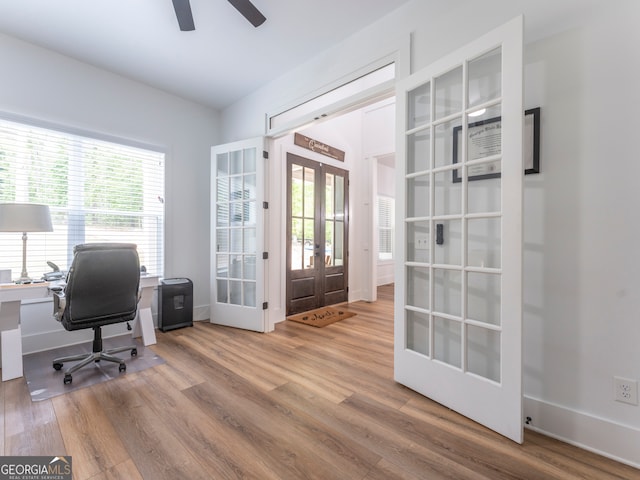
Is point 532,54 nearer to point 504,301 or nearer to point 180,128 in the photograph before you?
point 504,301

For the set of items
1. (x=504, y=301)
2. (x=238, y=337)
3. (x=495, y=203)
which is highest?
(x=495, y=203)

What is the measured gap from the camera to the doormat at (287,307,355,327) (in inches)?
155

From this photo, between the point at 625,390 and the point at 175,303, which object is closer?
the point at 625,390

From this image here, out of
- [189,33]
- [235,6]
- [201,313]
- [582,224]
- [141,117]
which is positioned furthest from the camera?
[201,313]

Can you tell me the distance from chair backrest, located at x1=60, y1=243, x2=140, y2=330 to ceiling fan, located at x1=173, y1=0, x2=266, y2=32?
1.78 meters

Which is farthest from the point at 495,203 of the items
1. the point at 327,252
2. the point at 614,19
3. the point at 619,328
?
the point at 327,252

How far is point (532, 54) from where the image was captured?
1730 millimetres

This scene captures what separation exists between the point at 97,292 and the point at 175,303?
55.0 inches

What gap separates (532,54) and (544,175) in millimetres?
720

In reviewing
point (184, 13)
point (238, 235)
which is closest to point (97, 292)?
point (238, 235)

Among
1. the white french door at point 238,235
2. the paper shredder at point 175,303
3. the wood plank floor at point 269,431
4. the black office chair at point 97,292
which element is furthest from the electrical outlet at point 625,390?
the paper shredder at point 175,303

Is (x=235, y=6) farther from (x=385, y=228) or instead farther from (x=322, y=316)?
(x=385, y=228)

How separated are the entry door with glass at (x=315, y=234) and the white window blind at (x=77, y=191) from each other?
1751 millimetres

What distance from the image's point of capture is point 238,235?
384 cm
